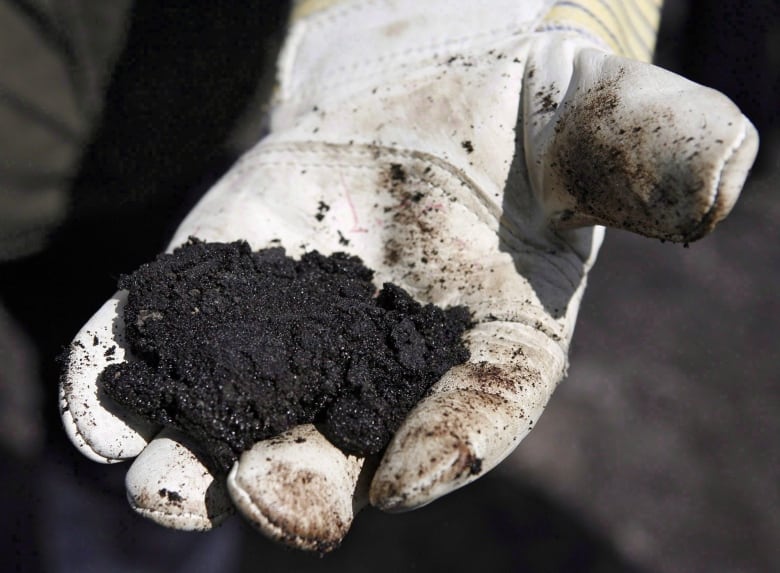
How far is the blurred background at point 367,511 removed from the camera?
1.82 metres

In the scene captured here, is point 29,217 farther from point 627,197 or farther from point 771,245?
point 771,245

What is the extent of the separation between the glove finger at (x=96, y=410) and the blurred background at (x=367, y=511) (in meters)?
0.93

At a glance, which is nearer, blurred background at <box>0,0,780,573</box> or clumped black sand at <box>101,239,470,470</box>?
clumped black sand at <box>101,239,470,470</box>

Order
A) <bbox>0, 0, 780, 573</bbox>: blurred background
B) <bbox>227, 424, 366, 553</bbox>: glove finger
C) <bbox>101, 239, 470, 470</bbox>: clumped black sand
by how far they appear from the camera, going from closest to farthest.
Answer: <bbox>227, 424, 366, 553</bbox>: glove finger, <bbox>101, 239, 470, 470</bbox>: clumped black sand, <bbox>0, 0, 780, 573</bbox>: blurred background

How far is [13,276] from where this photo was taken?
73.5 inches

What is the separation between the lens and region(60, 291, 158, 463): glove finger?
3.28 feet

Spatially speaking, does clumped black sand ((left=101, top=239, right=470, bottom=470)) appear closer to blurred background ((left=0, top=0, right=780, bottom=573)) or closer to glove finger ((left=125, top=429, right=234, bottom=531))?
glove finger ((left=125, top=429, right=234, bottom=531))

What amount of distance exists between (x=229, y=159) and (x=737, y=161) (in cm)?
161

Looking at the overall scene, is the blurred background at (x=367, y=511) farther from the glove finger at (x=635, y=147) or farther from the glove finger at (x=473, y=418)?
the glove finger at (x=473, y=418)

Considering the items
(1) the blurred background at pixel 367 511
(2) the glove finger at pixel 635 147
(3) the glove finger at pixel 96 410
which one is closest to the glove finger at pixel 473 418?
(2) the glove finger at pixel 635 147

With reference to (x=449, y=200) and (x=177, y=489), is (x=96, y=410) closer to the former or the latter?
(x=177, y=489)

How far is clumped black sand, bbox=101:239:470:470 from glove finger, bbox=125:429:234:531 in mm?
54

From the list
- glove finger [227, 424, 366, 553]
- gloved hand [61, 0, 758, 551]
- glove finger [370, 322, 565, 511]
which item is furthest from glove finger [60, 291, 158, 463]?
glove finger [370, 322, 565, 511]

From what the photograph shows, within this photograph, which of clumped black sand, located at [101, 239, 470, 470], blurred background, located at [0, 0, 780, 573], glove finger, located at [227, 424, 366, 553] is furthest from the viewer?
blurred background, located at [0, 0, 780, 573]
